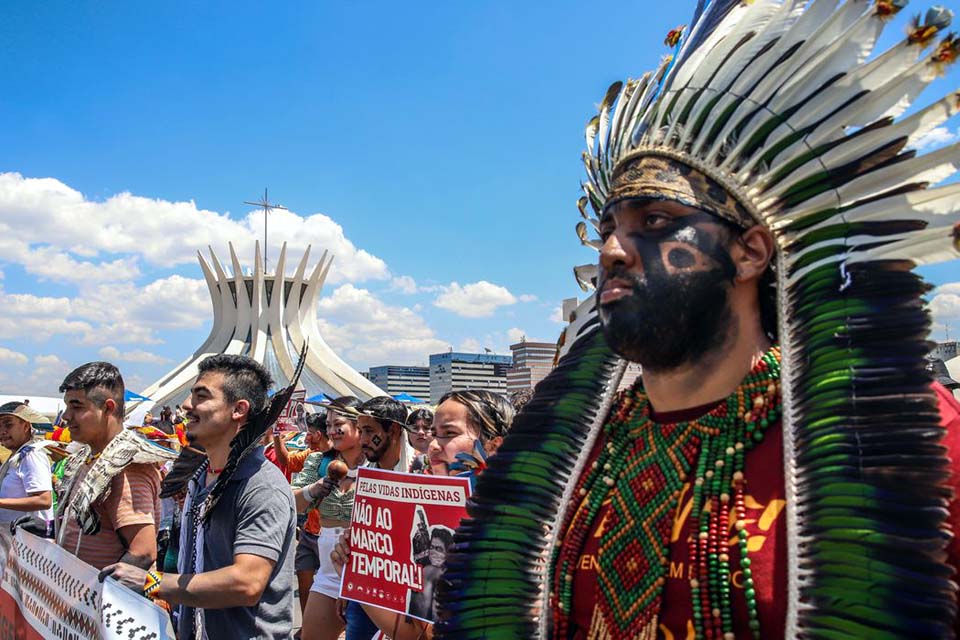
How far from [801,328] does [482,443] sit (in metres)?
2.66

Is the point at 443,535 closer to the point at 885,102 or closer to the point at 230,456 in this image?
the point at 230,456

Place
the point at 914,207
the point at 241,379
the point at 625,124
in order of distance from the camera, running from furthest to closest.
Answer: the point at 241,379 → the point at 625,124 → the point at 914,207

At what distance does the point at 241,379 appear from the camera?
A: 151 inches

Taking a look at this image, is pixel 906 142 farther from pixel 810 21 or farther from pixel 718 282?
pixel 718 282

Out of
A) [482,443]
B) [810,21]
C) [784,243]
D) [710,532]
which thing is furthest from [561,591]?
[482,443]

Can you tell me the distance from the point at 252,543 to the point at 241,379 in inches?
38.7

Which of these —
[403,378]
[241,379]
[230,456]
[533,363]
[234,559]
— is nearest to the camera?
[234,559]

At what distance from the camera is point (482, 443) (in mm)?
4121

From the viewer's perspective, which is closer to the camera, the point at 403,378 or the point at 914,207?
the point at 914,207

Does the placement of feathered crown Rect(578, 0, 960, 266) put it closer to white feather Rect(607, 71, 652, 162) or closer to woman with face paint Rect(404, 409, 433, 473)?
white feather Rect(607, 71, 652, 162)

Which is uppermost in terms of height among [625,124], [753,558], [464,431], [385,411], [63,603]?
[625,124]

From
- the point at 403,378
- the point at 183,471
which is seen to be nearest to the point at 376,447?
the point at 183,471

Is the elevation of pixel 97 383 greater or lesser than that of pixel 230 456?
greater

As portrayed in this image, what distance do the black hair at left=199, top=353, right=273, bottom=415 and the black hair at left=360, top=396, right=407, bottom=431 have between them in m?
1.08
